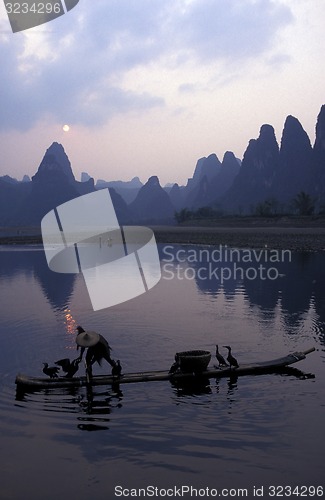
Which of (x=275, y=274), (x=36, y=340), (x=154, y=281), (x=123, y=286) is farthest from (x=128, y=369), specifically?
(x=275, y=274)

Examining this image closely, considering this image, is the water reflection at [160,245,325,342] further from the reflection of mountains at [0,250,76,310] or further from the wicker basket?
the reflection of mountains at [0,250,76,310]

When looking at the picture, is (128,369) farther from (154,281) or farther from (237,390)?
(154,281)

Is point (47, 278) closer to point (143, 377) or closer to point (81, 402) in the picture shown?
point (143, 377)

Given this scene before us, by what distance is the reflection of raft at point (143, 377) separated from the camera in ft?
35.4

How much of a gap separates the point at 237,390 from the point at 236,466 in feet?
11.4

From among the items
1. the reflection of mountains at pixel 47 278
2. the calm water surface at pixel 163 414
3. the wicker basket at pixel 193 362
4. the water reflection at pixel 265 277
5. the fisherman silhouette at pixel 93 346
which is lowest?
the water reflection at pixel 265 277

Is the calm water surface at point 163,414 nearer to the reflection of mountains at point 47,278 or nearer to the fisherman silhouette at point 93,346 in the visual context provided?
the fisherman silhouette at point 93,346

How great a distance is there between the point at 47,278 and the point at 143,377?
83.6 feet

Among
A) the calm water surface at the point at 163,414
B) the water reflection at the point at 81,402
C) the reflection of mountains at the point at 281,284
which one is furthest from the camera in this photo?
the reflection of mountains at the point at 281,284

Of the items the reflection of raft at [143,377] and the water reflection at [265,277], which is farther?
the water reflection at [265,277]

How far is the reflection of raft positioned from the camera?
1080 centimetres

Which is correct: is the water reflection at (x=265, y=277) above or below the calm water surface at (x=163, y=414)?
below

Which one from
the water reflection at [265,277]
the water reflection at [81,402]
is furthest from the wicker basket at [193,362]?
the water reflection at [265,277]

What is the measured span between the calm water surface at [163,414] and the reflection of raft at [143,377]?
0.22 m
